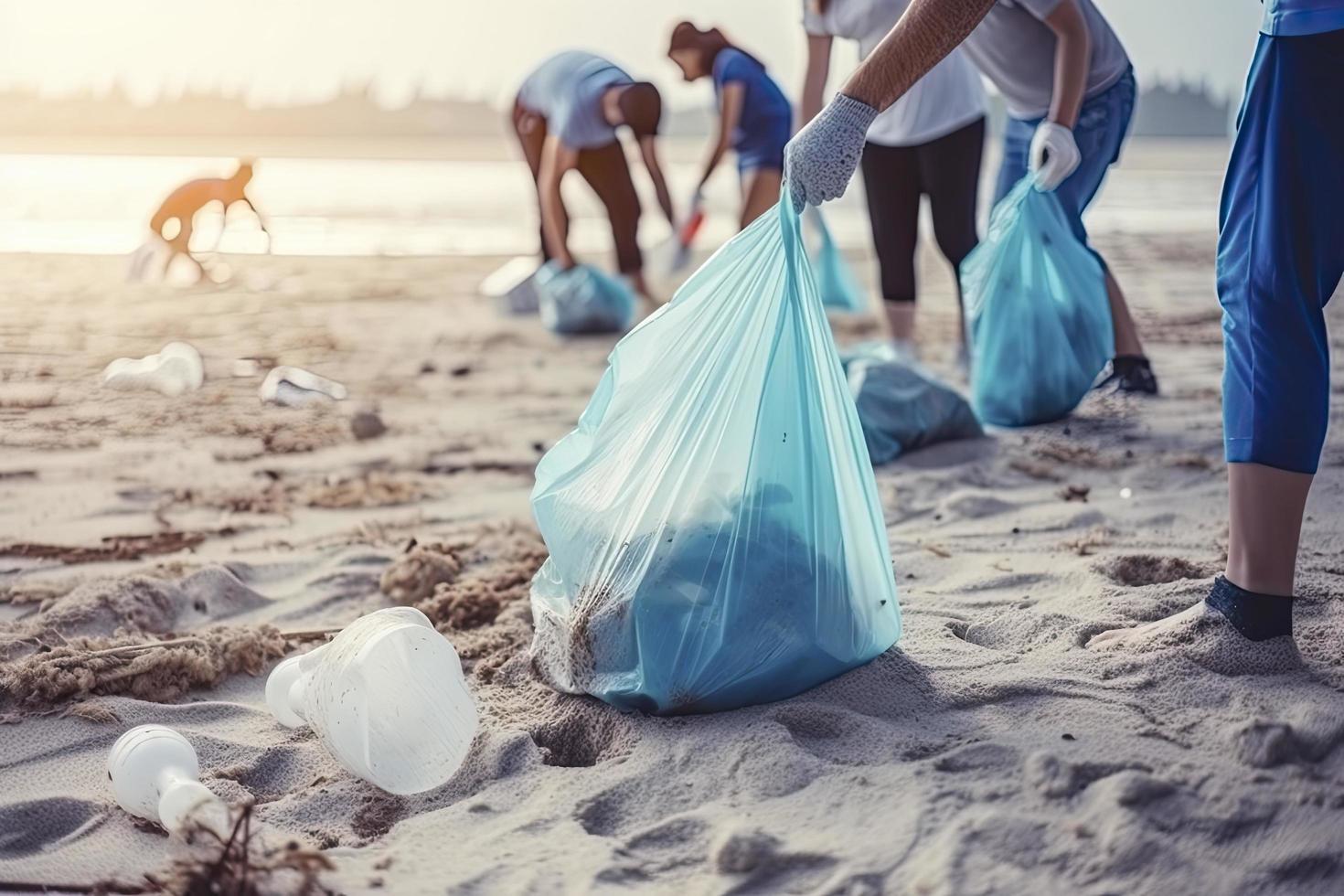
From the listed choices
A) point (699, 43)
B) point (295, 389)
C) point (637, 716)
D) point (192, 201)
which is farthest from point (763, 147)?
point (637, 716)

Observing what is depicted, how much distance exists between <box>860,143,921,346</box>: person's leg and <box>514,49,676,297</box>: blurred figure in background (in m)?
1.63

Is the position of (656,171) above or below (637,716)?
above

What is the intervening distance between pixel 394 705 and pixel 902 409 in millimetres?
1686

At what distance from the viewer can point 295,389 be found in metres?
3.48

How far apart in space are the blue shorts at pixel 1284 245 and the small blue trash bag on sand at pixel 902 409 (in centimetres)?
132

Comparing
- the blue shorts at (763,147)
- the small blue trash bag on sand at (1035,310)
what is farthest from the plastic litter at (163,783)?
the blue shorts at (763,147)

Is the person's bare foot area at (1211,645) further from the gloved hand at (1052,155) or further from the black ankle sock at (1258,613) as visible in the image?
the gloved hand at (1052,155)

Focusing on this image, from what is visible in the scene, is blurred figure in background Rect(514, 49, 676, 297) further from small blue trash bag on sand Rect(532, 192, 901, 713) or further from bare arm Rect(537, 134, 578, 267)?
small blue trash bag on sand Rect(532, 192, 901, 713)

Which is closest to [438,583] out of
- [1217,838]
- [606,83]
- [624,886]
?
[624,886]

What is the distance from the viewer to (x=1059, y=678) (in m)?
1.41

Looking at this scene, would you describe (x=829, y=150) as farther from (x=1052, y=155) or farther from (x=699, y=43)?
(x=699, y=43)

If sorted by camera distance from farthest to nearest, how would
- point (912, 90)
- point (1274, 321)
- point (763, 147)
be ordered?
point (763, 147) → point (912, 90) → point (1274, 321)

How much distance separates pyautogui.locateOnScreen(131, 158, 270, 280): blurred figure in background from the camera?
14.8 ft

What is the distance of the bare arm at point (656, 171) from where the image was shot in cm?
519
